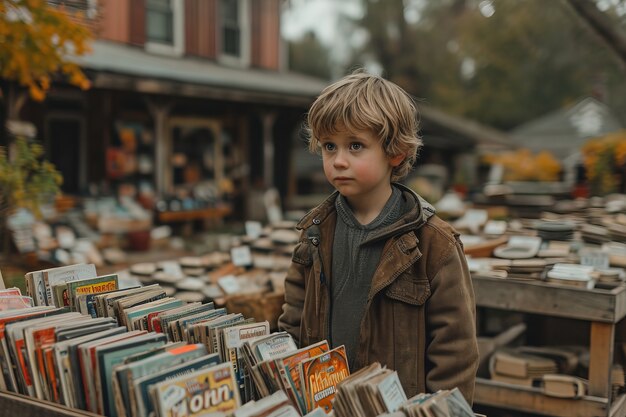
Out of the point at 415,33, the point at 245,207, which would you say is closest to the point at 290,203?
the point at 245,207

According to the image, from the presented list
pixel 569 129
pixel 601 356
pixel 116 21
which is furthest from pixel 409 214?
pixel 569 129

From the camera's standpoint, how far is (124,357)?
1.76 m

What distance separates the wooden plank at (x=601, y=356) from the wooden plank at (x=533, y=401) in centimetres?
8

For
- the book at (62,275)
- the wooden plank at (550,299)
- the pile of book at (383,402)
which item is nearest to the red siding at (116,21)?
the wooden plank at (550,299)

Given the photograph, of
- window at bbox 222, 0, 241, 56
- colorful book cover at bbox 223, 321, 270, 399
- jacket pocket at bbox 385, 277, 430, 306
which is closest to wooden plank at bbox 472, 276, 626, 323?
jacket pocket at bbox 385, 277, 430, 306

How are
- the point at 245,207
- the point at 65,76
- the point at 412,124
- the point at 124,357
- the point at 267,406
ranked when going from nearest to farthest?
the point at 267,406, the point at 124,357, the point at 412,124, the point at 65,76, the point at 245,207

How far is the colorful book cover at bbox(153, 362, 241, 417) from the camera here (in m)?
1.59

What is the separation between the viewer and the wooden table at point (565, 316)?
3.57m

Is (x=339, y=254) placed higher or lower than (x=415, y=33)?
lower

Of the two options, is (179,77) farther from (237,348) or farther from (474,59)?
(474,59)

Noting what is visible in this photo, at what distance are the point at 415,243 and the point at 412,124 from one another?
17.0 inches

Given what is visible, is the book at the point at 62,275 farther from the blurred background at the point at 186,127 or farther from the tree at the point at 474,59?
the tree at the point at 474,59

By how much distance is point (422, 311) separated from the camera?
2195 mm

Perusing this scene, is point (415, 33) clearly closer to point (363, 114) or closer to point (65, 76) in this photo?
point (65, 76)
